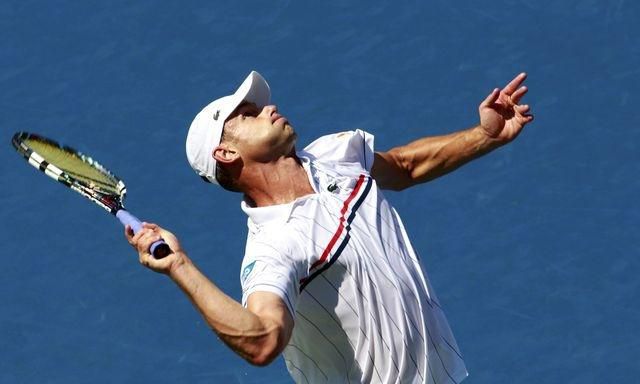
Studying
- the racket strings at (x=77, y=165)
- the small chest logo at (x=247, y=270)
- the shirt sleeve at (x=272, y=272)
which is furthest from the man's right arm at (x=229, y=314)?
the racket strings at (x=77, y=165)

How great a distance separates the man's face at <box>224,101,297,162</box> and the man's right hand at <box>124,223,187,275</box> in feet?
2.89

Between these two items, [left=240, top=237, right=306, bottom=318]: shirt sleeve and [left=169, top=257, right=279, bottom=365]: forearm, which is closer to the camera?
[left=169, top=257, right=279, bottom=365]: forearm

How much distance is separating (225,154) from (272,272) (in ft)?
2.78

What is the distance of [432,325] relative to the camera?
7.21 meters

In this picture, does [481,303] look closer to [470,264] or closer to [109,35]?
[470,264]

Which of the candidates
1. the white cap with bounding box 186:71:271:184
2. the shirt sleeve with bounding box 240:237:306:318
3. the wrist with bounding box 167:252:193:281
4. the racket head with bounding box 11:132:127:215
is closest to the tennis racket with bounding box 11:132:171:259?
the racket head with bounding box 11:132:127:215

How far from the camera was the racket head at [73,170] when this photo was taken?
7.75 metres

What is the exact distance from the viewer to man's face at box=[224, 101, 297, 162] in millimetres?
7379

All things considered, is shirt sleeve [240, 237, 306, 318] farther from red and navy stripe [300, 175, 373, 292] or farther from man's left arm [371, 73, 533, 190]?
man's left arm [371, 73, 533, 190]

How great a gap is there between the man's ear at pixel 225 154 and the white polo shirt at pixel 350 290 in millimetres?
218

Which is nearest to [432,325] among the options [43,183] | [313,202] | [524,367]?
[313,202]

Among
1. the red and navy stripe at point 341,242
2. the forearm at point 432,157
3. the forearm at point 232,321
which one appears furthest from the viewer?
the forearm at point 432,157

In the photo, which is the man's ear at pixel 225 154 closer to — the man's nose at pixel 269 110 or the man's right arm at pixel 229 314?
the man's nose at pixel 269 110

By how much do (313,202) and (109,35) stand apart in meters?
5.22
